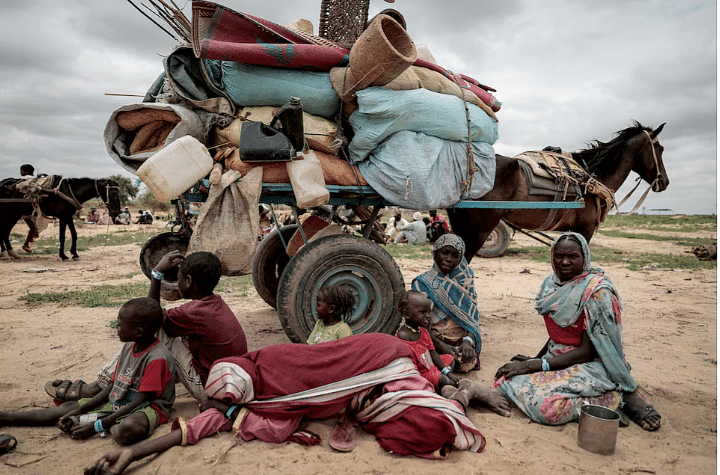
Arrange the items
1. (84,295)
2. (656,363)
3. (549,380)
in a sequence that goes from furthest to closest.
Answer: (84,295) < (656,363) < (549,380)

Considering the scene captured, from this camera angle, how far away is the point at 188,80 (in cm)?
347

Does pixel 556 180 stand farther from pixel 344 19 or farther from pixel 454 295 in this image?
pixel 344 19

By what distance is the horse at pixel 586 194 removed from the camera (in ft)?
15.9

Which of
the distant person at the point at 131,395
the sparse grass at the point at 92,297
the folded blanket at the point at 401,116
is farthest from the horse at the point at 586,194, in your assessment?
the sparse grass at the point at 92,297

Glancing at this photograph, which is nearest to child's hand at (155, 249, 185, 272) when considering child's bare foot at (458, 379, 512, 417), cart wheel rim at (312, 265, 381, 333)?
cart wheel rim at (312, 265, 381, 333)

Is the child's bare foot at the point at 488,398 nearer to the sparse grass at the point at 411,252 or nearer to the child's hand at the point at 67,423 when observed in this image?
the child's hand at the point at 67,423

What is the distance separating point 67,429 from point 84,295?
4854mm

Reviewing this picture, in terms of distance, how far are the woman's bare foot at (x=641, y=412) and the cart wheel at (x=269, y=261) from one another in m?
3.53

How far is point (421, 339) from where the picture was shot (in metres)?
3.29

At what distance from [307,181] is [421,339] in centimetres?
148

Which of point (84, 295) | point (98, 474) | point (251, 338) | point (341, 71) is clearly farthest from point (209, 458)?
point (84, 295)

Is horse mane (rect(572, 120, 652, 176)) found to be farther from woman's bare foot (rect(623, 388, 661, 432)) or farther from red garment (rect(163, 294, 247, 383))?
red garment (rect(163, 294, 247, 383))

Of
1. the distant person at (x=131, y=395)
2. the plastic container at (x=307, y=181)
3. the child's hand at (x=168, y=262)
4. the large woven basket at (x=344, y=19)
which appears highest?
the large woven basket at (x=344, y=19)

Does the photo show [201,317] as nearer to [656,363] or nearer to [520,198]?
[520,198]
